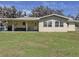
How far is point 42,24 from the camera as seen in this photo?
25266 mm

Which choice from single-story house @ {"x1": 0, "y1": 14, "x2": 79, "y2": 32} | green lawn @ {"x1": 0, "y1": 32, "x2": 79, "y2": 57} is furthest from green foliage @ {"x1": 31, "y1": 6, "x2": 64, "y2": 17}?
Result: green lawn @ {"x1": 0, "y1": 32, "x2": 79, "y2": 57}

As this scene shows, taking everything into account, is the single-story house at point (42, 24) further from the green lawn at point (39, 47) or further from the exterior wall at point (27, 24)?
the green lawn at point (39, 47)

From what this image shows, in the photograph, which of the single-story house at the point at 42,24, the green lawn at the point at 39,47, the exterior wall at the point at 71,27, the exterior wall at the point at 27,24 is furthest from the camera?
the exterior wall at the point at 27,24

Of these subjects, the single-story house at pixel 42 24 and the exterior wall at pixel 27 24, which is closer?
the single-story house at pixel 42 24

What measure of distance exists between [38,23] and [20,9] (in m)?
4.56

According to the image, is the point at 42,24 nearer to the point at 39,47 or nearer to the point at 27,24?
the point at 27,24

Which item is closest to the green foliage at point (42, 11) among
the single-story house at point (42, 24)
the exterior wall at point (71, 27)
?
the single-story house at point (42, 24)

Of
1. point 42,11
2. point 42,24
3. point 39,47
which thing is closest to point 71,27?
point 42,24

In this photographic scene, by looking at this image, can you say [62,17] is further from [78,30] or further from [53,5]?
[53,5]

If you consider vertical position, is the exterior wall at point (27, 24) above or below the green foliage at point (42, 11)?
below

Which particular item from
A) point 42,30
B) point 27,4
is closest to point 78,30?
point 42,30

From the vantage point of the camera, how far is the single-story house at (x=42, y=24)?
24.2 m

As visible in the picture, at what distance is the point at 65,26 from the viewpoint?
24.7 metres

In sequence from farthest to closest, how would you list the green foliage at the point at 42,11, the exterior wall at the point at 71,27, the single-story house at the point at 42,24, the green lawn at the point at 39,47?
the single-story house at the point at 42,24 → the exterior wall at the point at 71,27 → the green foliage at the point at 42,11 → the green lawn at the point at 39,47
